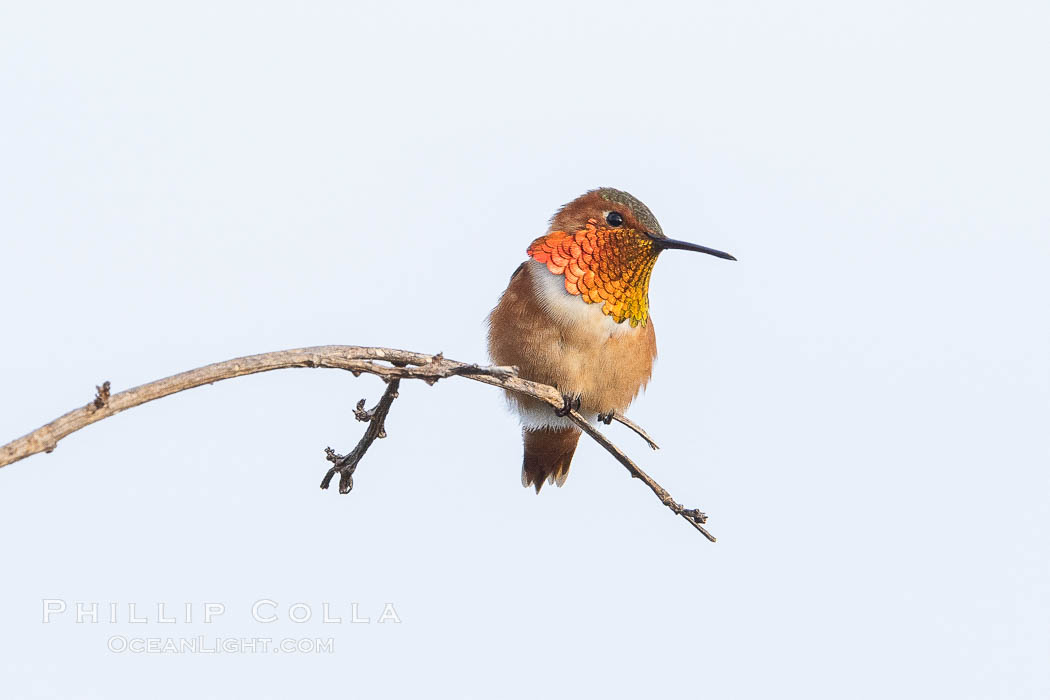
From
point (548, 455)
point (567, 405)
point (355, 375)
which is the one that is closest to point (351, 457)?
point (355, 375)

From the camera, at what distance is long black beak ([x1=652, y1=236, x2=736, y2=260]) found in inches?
265

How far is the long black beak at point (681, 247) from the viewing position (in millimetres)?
6738

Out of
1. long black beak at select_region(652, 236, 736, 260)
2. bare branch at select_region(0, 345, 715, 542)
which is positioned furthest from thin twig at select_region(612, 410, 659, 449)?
long black beak at select_region(652, 236, 736, 260)

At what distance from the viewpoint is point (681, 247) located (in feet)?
22.5

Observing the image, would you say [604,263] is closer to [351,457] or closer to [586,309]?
[586,309]

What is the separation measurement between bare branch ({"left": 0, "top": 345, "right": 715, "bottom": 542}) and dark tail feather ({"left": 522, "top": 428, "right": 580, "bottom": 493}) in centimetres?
49

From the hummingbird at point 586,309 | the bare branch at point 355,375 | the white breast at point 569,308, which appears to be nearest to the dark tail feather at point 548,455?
the hummingbird at point 586,309

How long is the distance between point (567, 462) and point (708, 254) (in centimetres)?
182

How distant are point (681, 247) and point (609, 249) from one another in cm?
45

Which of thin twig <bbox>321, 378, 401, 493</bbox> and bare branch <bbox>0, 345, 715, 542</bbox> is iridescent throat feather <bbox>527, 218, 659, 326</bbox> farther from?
thin twig <bbox>321, 378, 401, 493</bbox>

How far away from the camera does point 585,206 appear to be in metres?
7.00

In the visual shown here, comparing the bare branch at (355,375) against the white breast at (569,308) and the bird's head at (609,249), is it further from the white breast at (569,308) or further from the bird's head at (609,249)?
the bird's head at (609,249)

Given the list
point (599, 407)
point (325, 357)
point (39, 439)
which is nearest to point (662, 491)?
point (599, 407)

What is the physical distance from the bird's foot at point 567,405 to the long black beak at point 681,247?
1.09 meters
